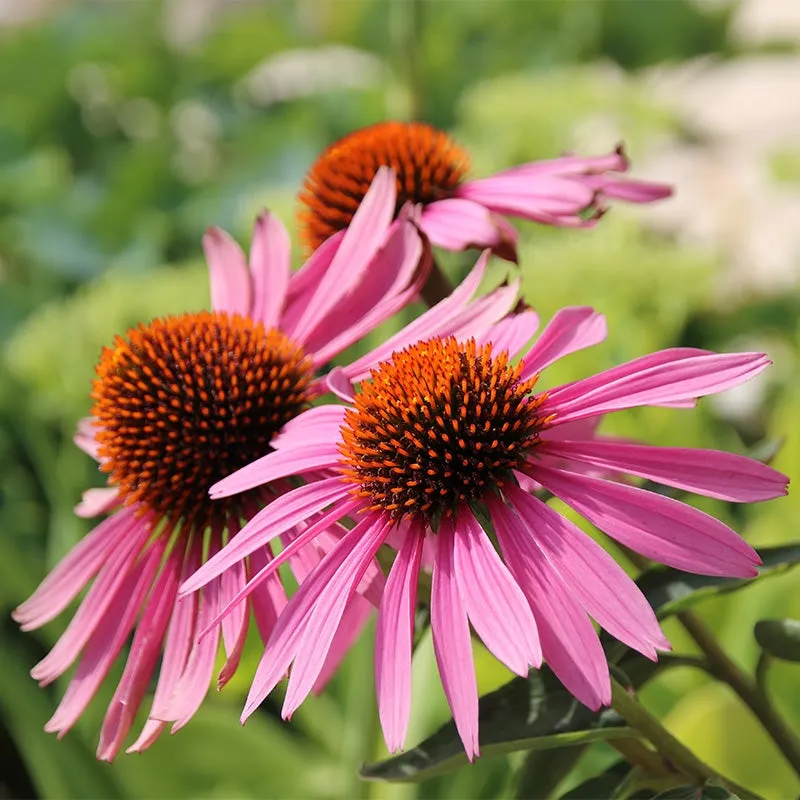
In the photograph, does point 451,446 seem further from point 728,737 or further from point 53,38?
point 53,38

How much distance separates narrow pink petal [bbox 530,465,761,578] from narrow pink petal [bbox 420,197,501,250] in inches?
6.6

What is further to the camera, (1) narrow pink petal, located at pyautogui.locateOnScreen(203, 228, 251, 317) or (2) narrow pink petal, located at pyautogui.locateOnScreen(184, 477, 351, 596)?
(1) narrow pink petal, located at pyautogui.locateOnScreen(203, 228, 251, 317)

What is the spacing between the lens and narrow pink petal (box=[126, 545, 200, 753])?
45cm

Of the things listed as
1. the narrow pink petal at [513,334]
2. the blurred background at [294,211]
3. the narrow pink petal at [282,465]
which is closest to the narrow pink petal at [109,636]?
the narrow pink petal at [282,465]

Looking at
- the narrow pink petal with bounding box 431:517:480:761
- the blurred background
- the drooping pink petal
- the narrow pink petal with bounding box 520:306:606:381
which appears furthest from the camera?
the blurred background

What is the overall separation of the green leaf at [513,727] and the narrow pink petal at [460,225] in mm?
225

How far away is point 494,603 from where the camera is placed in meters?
0.40

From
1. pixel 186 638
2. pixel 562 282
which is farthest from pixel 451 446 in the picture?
pixel 562 282

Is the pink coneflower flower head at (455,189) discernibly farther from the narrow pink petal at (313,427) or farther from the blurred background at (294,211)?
the blurred background at (294,211)

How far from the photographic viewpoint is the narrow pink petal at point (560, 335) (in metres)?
0.47

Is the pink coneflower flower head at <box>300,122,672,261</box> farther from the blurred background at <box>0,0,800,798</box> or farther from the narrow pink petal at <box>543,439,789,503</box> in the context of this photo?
the blurred background at <box>0,0,800,798</box>

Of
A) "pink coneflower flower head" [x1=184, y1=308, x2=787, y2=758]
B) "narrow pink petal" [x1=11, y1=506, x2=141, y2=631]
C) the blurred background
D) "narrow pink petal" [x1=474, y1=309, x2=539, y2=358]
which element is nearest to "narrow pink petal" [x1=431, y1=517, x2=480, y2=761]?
"pink coneflower flower head" [x1=184, y1=308, x2=787, y2=758]

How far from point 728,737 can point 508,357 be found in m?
0.48

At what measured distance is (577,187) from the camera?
1.84ft
